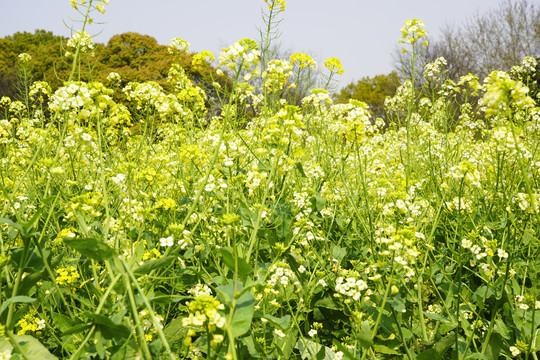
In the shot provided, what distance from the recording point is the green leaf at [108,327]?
0.96 meters

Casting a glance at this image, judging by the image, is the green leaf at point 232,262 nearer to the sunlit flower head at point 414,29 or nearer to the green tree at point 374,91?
the sunlit flower head at point 414,29

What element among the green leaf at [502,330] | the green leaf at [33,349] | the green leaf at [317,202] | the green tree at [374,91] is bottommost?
the green leaf at [502,330]

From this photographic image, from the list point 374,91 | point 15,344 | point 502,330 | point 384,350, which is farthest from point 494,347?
point 374,91

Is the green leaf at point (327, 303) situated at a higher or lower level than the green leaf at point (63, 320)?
lower

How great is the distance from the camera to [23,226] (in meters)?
1.04

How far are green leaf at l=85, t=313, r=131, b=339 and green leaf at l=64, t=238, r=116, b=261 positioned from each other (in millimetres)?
159

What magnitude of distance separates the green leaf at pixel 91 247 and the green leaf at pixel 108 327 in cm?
16

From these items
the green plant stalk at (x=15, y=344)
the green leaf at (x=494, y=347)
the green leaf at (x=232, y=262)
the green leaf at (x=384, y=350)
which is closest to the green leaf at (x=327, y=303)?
the green leaf at (x=384, y=350)

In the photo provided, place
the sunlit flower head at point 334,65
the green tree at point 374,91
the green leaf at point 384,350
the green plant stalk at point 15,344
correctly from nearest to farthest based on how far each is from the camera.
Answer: the green plant stalk at point 15,344 < the green leaf at point 384,350 < the sunlit flower head at point 334,65 < the green tree at point 374,91

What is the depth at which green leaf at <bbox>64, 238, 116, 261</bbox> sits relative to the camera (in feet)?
3.22

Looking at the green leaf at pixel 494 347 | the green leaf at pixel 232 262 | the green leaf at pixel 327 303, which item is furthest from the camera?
the green leaf at pixel 327 303

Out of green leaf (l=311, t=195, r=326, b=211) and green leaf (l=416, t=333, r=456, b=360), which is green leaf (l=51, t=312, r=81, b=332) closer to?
green leaf (l=311, t=195, r=326, b=211)

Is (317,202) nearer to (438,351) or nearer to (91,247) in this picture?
(438,351)

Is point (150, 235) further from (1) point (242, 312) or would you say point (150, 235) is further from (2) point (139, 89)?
(1) point (242, 312)
